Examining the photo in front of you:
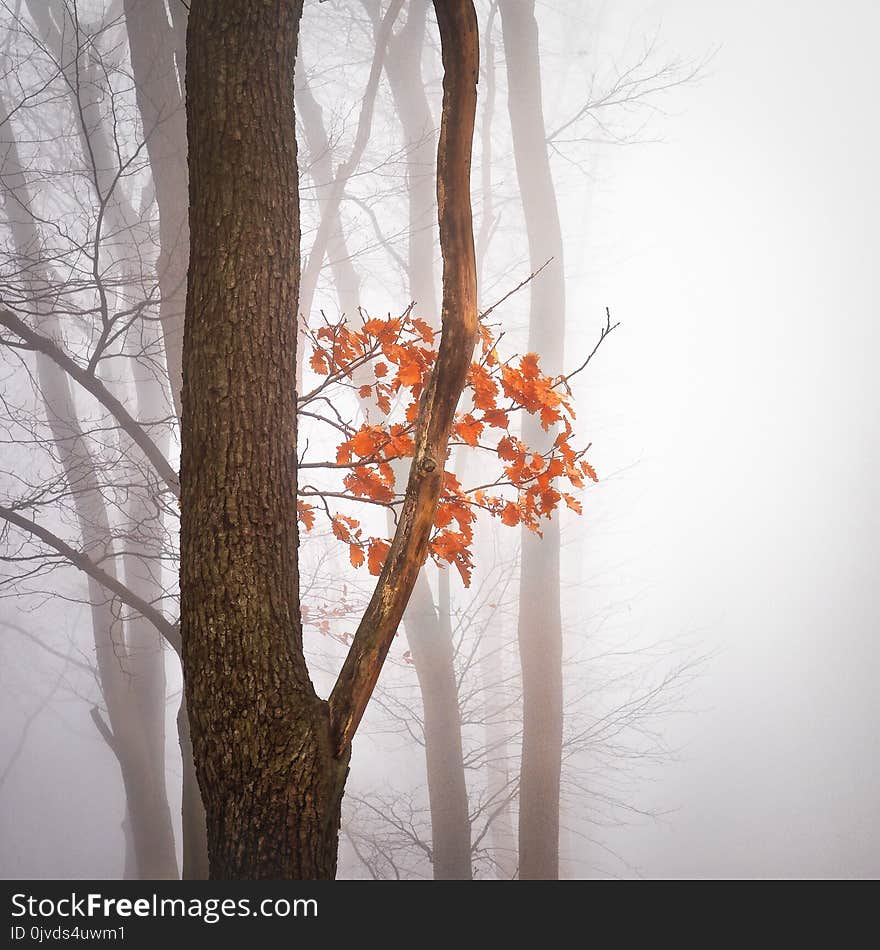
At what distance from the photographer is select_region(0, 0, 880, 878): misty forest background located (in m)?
3.75

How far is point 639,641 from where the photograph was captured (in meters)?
8.55

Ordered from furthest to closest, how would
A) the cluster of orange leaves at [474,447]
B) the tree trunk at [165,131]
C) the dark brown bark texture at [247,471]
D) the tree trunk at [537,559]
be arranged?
the tree trunk at [537,559] → the tree trunk at [165,131] → the cluster of orange leaves at [474,447] → the dark brown bark texture at [247,471]

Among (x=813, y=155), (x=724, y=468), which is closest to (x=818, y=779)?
(x=724, y=468)

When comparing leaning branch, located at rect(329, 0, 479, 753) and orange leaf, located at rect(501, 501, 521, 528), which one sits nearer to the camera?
leaning branch, located at rect(329, 0, 479, 753)

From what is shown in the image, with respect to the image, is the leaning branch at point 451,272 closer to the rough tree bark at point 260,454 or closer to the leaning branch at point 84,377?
the rough tree bark at point 260,454

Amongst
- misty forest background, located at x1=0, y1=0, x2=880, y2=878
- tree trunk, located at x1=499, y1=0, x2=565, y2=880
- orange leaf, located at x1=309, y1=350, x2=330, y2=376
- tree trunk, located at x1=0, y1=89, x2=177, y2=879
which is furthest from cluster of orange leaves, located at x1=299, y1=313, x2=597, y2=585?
tree trunk, located at x1=0, y1=89, x2=177, y2=879

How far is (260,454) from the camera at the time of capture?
1.14 meters

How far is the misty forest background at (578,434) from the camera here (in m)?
3.75

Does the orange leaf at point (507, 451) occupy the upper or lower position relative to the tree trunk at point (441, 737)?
upper

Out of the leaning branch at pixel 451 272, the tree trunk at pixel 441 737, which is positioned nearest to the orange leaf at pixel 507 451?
the leaning branch at pixel 451 272

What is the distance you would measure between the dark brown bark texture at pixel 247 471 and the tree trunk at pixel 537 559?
231 cm

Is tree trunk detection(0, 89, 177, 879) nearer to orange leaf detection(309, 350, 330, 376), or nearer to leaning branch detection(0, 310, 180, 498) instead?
Result: leaning branch detection(0, 310, 180, 498)
